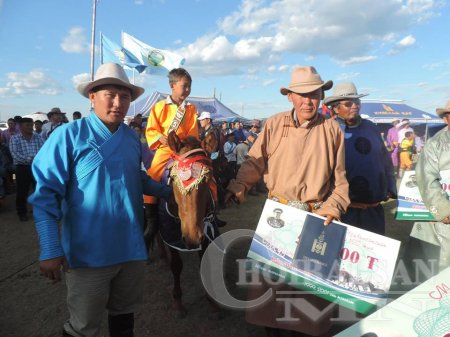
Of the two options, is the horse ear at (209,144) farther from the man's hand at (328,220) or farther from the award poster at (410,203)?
the award poster at (410,203)

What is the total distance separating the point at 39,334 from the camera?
10.1 ft

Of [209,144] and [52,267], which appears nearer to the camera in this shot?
[52,267]

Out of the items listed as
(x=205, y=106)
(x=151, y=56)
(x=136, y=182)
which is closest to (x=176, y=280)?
(x=136, y=182)

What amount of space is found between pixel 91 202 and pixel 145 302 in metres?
2.32

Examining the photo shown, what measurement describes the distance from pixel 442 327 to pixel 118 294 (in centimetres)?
200

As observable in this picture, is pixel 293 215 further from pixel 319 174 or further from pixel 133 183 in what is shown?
pixel 133 183

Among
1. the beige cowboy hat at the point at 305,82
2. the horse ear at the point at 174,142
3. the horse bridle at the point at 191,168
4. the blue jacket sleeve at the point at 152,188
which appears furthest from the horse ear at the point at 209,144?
the beige cowboy hat at the point at 305,82

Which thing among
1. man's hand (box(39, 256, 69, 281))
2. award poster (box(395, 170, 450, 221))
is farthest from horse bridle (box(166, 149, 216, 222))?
award poster (box(395, 170, 450, 221))

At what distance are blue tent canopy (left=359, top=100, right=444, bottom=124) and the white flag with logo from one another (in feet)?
44.6

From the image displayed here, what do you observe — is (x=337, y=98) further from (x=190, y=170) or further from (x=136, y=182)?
(x=136, y=182)

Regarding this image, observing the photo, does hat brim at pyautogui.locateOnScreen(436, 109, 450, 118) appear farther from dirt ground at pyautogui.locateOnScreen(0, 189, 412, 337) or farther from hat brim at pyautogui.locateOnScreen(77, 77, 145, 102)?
hat brim at pyautogui.locateOnScreen(77, 77, 145, 102)

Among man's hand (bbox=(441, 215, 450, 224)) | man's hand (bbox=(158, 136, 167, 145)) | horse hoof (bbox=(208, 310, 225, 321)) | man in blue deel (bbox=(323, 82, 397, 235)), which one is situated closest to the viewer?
man's hand (bbox=(441, 215, 450, 224))

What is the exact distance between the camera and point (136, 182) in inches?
85.4

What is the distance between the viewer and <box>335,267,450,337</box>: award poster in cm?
141
